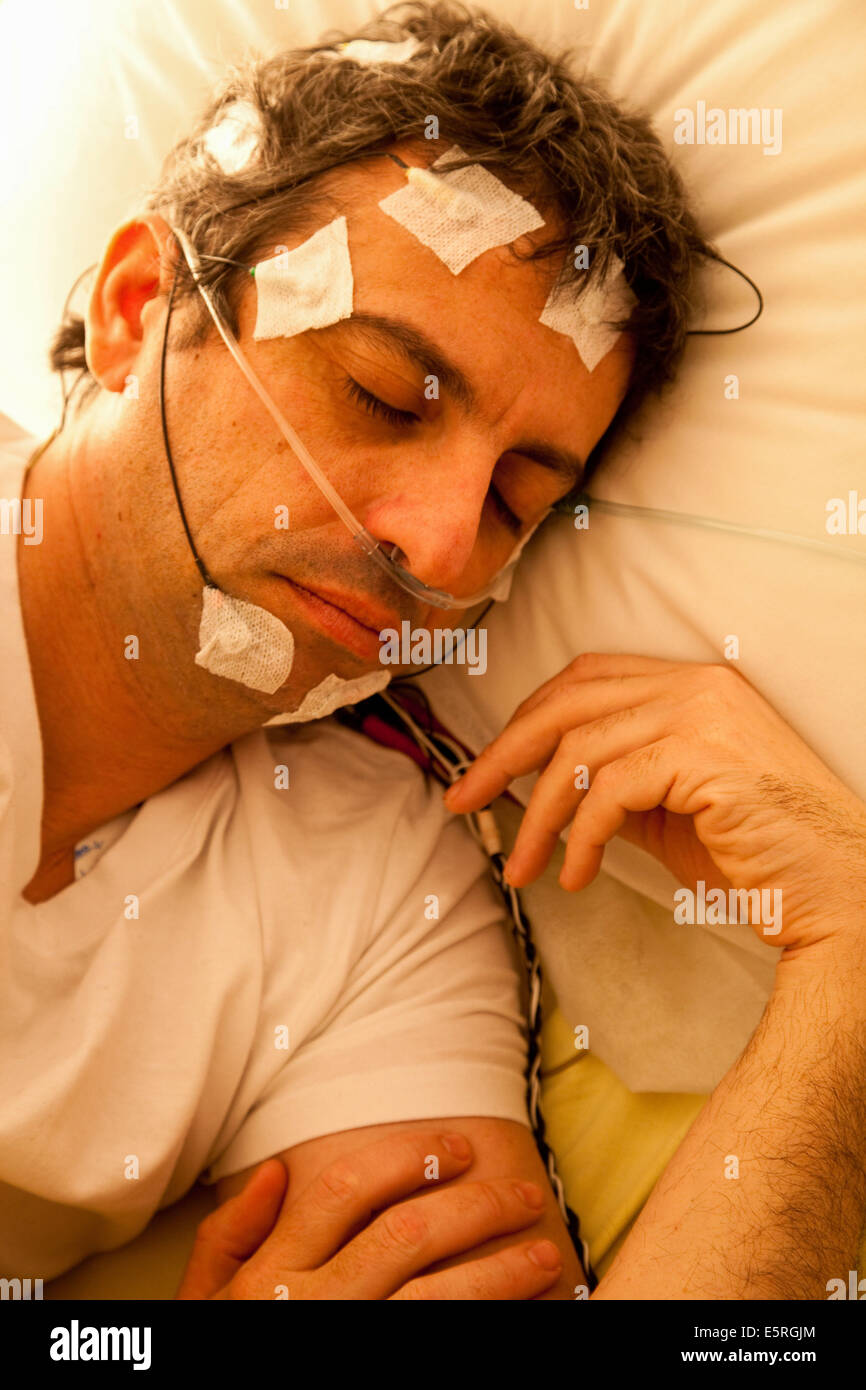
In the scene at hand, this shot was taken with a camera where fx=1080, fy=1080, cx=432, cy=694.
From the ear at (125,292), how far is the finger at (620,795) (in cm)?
80

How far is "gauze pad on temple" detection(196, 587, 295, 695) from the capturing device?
1.30 m

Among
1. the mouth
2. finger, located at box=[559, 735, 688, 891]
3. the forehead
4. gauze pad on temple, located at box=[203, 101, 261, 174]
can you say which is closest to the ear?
gauze pad on temple, located at box=[203, 101, 261, 174]

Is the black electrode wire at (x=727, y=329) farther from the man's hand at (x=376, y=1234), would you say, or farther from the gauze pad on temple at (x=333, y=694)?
the man's hand at (x=376, y=1234)

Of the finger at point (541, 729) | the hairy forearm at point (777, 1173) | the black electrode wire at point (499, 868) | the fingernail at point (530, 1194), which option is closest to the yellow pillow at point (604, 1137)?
the black electrode wire at point (499, 868)

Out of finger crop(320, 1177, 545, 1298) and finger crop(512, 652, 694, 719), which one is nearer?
finger crop(320, 1177, 545, 1298)

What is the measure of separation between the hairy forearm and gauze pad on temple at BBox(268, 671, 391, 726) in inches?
25.5

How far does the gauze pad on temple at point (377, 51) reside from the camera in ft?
4.63

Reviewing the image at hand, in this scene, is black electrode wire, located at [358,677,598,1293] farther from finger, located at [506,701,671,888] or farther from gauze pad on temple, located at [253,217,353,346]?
gauze pad on temple, located at [253,217,353,346]

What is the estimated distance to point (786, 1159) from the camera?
109cm

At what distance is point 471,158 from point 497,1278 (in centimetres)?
130

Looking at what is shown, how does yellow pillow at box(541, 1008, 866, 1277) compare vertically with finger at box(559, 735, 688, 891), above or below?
below
